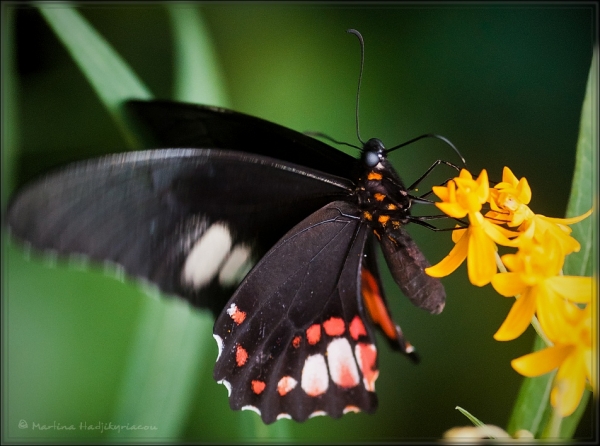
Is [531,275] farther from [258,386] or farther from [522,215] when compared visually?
[258,386]

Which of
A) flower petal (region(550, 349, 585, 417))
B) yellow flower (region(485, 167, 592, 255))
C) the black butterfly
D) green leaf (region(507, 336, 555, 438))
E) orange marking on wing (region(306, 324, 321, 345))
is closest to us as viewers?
flower petal (region(550, 349, 585, 417))

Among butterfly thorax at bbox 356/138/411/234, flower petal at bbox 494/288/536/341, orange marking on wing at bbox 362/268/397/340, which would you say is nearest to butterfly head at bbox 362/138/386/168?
butterfly thorax at bbox 356/138/411/234

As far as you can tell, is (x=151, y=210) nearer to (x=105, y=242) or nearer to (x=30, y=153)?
(x=105, y=242)

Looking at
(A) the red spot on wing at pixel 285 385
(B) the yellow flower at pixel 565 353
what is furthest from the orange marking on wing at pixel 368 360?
(B) the yellow flower at pixel 565 353

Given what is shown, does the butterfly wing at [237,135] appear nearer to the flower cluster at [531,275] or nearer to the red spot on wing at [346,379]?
the flower cluster at [531,275]

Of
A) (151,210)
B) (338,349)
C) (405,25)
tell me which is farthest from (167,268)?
(405,25)

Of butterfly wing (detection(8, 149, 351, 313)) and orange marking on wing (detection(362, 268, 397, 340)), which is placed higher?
butterfly wing (detection(8, 149, 351, 313))

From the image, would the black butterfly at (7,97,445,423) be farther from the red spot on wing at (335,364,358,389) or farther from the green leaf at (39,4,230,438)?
the green leaf at (39,4,230,438)
